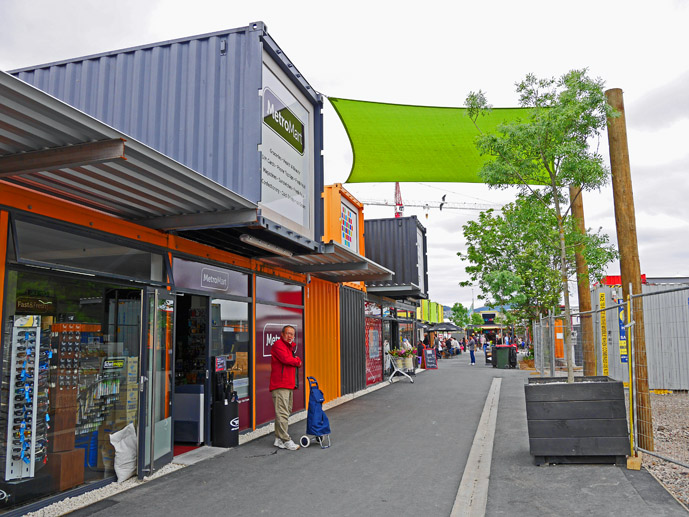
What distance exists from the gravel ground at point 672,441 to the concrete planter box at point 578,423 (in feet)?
1.67

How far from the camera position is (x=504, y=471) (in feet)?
21.0

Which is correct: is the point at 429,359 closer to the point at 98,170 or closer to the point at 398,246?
the point at 398,246

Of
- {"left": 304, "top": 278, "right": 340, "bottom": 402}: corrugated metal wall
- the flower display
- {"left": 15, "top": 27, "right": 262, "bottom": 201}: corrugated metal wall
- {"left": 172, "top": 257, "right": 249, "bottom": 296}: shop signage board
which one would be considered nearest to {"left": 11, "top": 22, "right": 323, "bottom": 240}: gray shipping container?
{"left": 15, "top": 27, "right": 262, "bottom": 201}: corrugated metal wall

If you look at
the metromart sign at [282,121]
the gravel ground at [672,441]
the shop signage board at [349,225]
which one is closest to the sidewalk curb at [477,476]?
the gravel ground at [672,441]

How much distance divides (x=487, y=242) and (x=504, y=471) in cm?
2162

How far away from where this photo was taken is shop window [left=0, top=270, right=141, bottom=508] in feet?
16.3

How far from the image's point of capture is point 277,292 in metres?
10.4

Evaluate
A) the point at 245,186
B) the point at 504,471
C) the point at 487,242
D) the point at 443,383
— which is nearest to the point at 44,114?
the point at 245,186

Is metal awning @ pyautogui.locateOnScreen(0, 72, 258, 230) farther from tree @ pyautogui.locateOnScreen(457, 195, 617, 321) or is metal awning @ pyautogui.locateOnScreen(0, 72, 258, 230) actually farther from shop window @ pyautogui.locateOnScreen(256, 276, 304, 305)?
tree @ pyautogui.locateOnScreen(457, 195, 617, 321)

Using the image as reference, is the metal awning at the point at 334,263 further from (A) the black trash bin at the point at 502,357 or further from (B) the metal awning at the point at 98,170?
(A) the black trash bin at the point at 502,357

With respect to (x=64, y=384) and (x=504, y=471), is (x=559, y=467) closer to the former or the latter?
(x=504, y=471)

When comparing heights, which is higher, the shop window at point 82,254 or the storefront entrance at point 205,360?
the shop window at point 82,254

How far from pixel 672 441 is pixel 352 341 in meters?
8.17

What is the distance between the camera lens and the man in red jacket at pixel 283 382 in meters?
7.88
